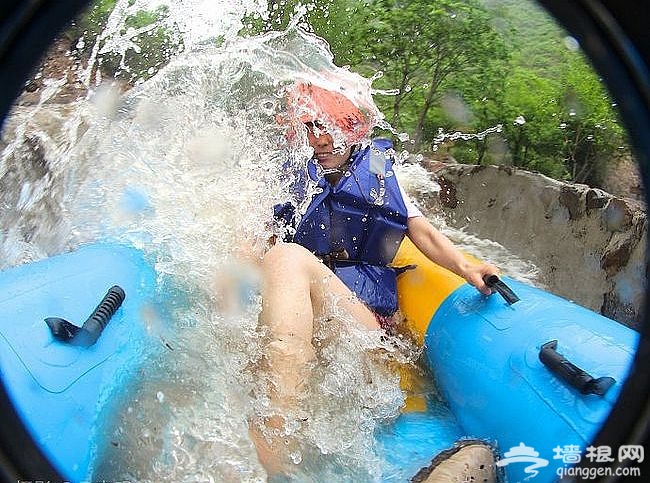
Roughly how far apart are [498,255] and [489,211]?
0.57 ft

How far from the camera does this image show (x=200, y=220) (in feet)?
5.07

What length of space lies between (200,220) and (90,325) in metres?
0.46

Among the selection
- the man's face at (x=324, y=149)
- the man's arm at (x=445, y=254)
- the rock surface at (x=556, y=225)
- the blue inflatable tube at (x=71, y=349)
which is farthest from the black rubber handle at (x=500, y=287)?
the blue inflatable tube at (x=71, y=349)

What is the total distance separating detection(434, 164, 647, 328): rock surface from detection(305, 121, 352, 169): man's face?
0.60 metres

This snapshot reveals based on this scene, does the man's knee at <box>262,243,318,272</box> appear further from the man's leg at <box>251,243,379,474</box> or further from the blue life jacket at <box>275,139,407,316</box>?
the blue life jacket at <box>275,139,407,316</box>

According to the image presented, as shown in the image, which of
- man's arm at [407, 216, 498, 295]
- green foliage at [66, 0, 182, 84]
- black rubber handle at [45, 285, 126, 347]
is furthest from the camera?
green foliage at [66, 0, 182, 84]

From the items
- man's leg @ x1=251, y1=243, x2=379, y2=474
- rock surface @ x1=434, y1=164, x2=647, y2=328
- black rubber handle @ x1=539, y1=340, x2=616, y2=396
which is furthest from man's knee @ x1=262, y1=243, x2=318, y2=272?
rock surface @ x1=434, y1=164, x2=647, y2=328

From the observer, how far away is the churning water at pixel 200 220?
1.12m

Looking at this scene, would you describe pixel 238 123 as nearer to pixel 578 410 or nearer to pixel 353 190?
pixel 353 190

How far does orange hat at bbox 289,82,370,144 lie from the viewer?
145 centimetres

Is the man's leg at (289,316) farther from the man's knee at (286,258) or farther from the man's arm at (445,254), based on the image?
the man's arm at (445,254)

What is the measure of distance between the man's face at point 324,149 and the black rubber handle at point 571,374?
1.97ft

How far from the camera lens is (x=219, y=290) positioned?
142cm

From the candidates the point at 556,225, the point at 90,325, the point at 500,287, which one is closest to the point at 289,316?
the point at 90,325
